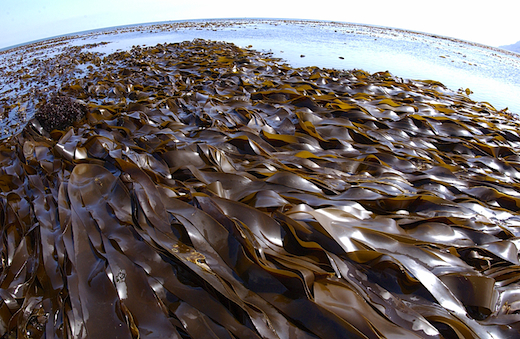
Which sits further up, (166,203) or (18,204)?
(166,203)

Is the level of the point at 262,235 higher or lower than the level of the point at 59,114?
lower

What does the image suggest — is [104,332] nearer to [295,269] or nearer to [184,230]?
[184,230]

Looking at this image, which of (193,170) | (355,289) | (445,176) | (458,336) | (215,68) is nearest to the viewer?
(458,336)

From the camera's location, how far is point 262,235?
1061 mm

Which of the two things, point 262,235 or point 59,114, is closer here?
point 262,235

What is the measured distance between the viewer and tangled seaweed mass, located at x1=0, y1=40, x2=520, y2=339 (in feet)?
2.66

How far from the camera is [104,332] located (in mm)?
787

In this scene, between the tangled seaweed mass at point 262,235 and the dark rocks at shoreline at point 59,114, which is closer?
the tangled seaweed mass at point 262,235

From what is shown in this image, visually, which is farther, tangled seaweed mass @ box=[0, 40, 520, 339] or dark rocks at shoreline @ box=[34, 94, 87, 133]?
dark rocks at shoreline @ box=[34, 94, 87, 133]

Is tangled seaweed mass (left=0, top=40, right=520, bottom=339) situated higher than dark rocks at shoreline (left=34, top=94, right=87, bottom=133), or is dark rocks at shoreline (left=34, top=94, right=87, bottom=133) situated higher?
dark rocks at shoreline (left=34, top=94, right=87, bottom=133)

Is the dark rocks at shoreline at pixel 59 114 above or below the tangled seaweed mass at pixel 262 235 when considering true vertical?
above

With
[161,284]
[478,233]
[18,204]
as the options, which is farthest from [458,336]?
[18,204]

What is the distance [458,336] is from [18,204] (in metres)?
2.21

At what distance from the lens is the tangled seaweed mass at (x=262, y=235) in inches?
31.9
